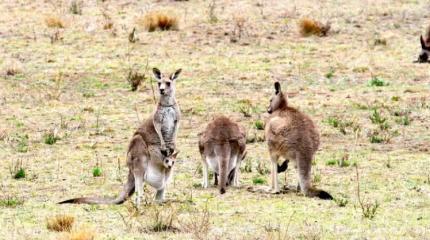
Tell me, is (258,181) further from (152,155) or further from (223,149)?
(152,155)

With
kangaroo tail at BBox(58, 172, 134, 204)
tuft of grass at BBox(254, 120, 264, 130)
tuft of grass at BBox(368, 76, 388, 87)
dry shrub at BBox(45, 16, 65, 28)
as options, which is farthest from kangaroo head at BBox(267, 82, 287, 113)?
dry shrub at BBox(45, 16, 65, 28)

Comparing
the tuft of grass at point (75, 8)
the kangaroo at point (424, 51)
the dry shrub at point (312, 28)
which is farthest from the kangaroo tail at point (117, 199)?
the tuft of grass at point (75, 8)

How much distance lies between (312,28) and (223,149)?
11.5m

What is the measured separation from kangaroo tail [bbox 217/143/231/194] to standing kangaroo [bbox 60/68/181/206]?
645mm

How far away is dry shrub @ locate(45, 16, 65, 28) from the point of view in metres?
23.0

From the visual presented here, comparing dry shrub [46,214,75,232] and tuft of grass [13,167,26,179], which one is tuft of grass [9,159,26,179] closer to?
tuft of grass [13,167,26,179]

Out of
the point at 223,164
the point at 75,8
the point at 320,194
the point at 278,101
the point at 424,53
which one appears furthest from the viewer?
the point at 75,8

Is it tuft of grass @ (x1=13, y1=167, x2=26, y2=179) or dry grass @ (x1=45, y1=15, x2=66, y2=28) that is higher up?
dry grass @ (x1=45, y1=15, x2=66, y2=28)

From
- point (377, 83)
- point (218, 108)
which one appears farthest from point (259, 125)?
point (377, 83)

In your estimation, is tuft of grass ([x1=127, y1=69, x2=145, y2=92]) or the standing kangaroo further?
tuft of grass ([x1=127, y1=69, x2=145, y2=92])

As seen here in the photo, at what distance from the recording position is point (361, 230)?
9.54 metres

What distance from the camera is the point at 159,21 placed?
75.0ft

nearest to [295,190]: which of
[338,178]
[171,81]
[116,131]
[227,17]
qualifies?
[338,178]

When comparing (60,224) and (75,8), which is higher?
(75,8)
